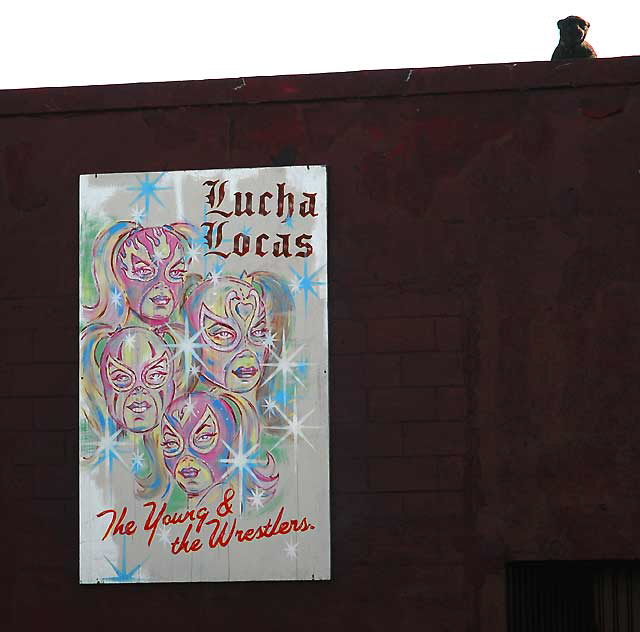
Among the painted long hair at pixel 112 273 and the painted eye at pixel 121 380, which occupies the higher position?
the painted long hair at pixel 112 273

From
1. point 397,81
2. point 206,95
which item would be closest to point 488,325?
point 397,81

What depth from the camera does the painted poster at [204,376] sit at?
9992 mm

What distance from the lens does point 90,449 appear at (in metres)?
10.1

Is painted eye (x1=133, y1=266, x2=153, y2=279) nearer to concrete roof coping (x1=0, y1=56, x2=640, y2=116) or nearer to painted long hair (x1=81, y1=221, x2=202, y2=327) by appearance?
painted long hair (x1=81, y1=221, x2=202, y2=327)

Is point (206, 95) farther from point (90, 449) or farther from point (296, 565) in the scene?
point (296, 565)

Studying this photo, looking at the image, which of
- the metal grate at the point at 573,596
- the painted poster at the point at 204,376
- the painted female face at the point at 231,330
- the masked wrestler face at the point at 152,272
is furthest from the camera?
the masked wrestler face at the point at 152,272

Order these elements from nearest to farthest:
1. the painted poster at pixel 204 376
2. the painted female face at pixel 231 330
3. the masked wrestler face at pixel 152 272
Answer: the painted poster at pixel 204 376, the painted female face at pixel 231 330, the masked wrestler face at pixel 152 272

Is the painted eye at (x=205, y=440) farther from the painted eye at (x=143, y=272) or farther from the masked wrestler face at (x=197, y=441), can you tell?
the painted eye at (x=143, y=272)

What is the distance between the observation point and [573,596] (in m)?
9.93

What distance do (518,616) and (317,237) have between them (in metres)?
2.94

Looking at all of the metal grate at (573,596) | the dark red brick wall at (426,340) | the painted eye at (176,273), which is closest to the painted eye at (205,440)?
the dark red brick wall at (426,340)

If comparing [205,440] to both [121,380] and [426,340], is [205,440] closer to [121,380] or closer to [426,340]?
[121,380]

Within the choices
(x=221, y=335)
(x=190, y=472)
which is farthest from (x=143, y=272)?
(x=190, y=472)

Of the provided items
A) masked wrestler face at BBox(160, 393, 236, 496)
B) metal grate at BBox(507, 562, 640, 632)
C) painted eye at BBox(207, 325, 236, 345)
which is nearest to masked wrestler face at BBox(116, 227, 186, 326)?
painted eye at BBox(207, 325, 236, 345)
